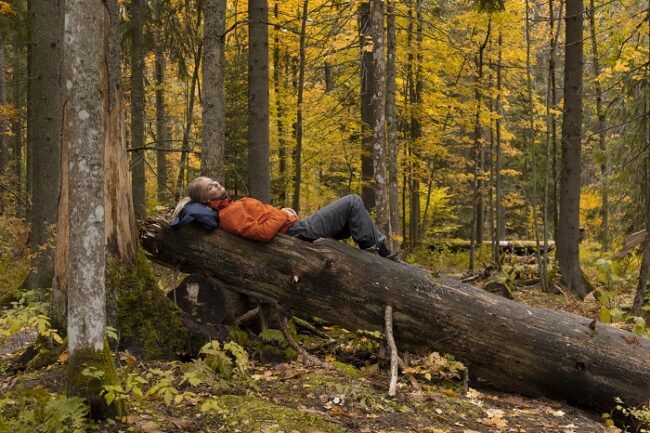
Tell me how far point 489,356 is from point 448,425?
1428 millimetres

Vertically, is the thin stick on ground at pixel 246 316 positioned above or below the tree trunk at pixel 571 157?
below

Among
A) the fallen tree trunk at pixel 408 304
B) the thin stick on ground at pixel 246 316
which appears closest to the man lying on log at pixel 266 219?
the fallen tree trunk at pixel 408 304

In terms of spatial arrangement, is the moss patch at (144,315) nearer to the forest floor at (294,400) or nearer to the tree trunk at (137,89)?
the forest floor at (294,400)

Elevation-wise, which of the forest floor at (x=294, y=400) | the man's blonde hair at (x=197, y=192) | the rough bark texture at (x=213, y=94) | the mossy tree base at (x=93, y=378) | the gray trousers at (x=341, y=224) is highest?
the rough bark texture at (x=213, y=94)

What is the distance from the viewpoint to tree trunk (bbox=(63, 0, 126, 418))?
3820 millimetres

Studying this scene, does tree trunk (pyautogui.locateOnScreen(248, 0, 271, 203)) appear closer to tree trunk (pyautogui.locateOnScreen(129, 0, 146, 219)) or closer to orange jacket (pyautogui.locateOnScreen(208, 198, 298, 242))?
orange jacket (pyautogui.locateOnScreen(208, 198, 298, 242))

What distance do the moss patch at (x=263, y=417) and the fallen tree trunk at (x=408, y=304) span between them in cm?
168

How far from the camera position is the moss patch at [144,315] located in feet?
18.8

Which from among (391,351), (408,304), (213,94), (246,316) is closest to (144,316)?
(246,316)

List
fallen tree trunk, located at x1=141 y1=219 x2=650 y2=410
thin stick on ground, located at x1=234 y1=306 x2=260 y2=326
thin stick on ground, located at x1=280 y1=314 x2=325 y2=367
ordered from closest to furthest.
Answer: fallen tree trunk, located at x1=141 y1=219 x2=650 y2=410
thin stick on ground, located at x1=280 y1=314 x2=325 y2=367
thin stick on ground, located at x1=234 y1=306 x2=260 y2=326

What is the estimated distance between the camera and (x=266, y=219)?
20.3 feet

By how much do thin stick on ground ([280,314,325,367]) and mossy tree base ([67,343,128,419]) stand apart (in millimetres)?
2499

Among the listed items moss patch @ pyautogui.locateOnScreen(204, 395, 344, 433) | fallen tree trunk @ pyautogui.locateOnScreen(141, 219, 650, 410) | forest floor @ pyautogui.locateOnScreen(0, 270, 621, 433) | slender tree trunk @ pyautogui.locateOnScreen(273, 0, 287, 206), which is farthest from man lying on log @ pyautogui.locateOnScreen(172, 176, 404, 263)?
slender tree trunk @ pyautogui.locateOnScreen(273, 0, 287, 206)

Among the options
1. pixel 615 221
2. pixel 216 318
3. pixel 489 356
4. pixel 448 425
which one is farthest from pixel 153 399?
pixel 615 221
